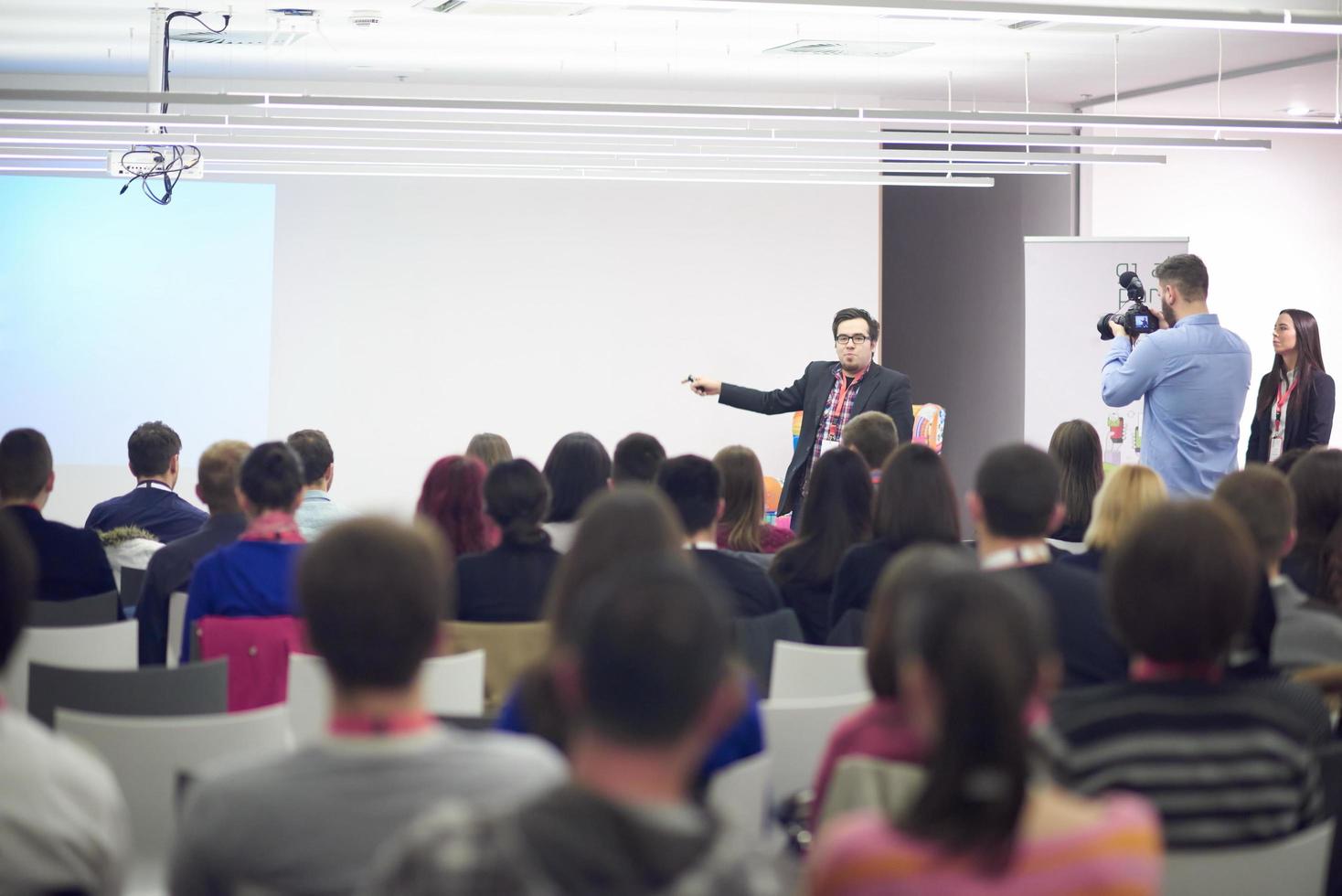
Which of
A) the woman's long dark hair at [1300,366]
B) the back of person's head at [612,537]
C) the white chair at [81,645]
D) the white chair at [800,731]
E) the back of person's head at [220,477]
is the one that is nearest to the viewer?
the back of person's head at [612,537]

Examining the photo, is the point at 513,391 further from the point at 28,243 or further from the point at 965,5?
the point at 965,5

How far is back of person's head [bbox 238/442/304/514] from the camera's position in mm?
3770

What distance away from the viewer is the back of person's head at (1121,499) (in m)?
3.62

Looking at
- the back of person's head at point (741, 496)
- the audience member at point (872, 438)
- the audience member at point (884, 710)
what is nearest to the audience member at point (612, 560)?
the audience member at point (884, 710)

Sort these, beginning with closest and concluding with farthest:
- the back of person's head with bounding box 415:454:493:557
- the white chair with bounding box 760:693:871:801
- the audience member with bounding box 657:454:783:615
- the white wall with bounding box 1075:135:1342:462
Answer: the white chair with bounding box 760:693:871:801 → the audience member with bounding box 657:454:783:615 → the back of person's head with bounding box 415:454:493:557 → the white wall with bounding box 1075:135:1342:462

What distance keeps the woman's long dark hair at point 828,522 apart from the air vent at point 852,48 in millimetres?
4529

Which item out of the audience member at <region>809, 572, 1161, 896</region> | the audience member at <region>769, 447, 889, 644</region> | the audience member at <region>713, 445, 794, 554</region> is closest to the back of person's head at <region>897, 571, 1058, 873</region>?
the audience member at <region>809, 572, 1161, 896</region>

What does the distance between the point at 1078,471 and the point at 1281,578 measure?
6.89 ft

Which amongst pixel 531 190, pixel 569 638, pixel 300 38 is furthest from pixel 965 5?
pixel 531 190

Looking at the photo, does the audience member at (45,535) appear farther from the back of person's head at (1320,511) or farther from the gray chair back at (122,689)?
the back of person's head at (1320,511)

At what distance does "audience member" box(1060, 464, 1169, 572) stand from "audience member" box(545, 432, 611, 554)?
1737 mm

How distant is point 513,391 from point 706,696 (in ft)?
28.4

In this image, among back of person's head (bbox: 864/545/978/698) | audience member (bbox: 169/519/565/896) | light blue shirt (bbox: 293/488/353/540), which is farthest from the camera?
light blue shirt (bbox: 293/488/353/540)

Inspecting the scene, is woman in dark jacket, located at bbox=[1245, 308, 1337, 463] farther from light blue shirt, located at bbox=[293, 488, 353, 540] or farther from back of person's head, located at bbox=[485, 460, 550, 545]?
light blue shirt, located at bbox=[293, 488, 353, 540]
